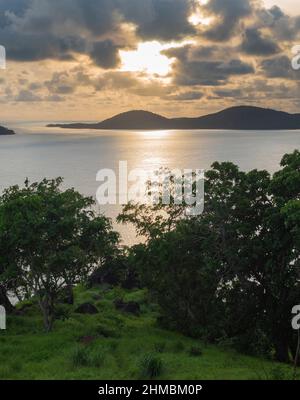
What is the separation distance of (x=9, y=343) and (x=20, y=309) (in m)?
14.1

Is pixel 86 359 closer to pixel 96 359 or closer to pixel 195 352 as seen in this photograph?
pixel 96 359

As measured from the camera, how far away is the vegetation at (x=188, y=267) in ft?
109

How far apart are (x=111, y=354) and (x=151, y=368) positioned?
6905 millimetres

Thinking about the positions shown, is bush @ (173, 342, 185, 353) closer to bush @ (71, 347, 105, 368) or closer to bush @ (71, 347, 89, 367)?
bush @ (71, 347, 105, 368)

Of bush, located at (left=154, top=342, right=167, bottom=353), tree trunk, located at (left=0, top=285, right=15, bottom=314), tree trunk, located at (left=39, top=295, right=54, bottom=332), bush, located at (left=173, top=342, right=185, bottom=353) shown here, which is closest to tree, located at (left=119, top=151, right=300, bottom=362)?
bush, located at (left=173, top=342, right=185, bottom=353)

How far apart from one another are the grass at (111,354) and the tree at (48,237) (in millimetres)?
3714

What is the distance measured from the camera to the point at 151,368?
88.3 feet

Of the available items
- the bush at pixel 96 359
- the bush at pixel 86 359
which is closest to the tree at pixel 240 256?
the bush at pixel 96 359

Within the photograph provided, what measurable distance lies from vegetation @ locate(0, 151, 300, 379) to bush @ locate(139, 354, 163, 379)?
10.0 feet

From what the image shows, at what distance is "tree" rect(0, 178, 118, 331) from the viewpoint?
115 feet

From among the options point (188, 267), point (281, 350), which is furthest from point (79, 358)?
point (281, 350)
